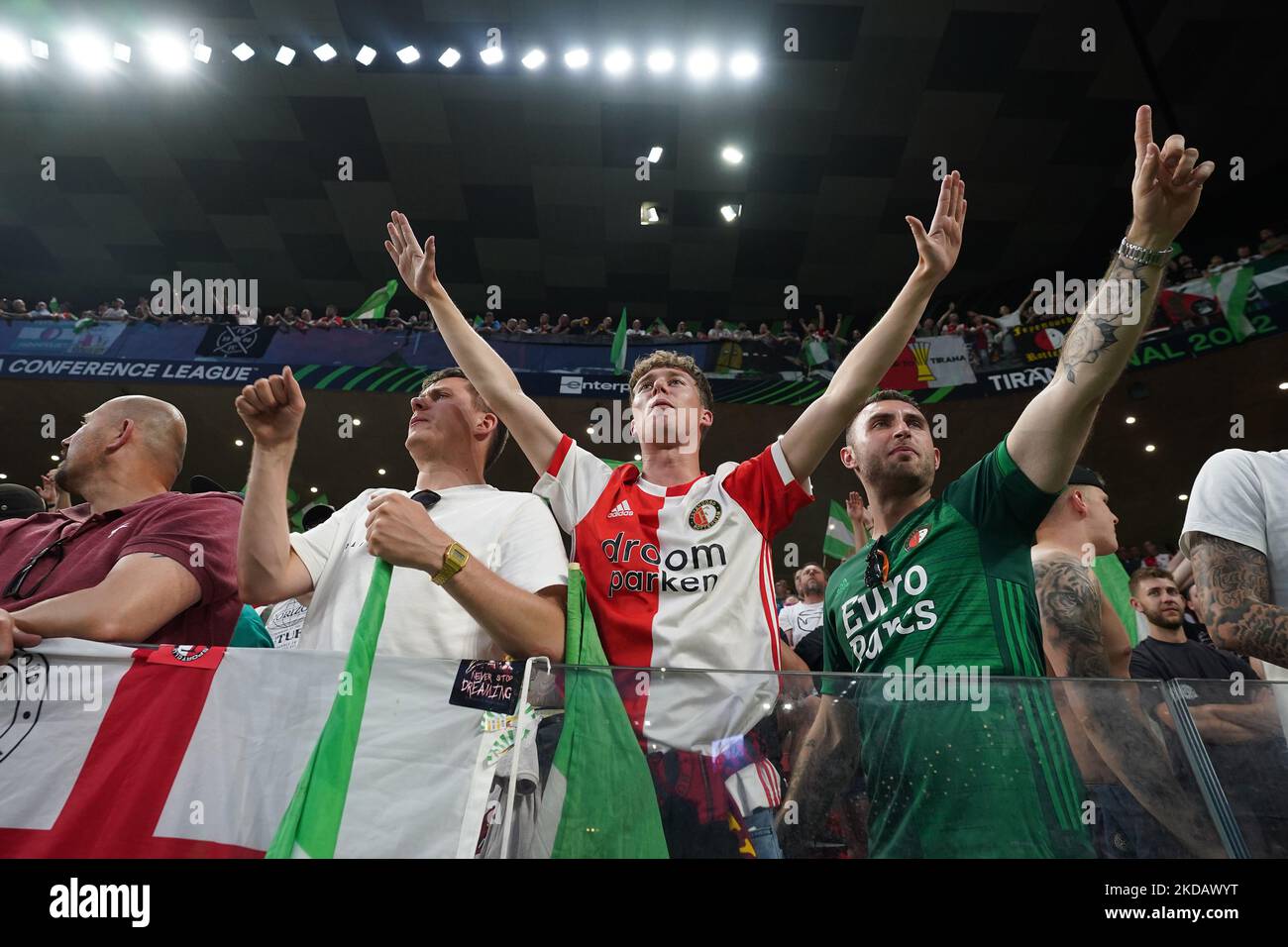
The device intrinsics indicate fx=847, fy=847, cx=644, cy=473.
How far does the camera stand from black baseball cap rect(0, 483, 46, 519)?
116 inches

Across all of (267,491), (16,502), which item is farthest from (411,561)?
(16,502)

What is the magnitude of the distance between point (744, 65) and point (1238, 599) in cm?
907

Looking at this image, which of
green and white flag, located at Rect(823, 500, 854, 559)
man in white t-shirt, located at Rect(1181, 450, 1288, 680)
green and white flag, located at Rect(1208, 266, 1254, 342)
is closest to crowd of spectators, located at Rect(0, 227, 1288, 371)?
green and white flag, located at Rect(1208, 266, 1254, 342)

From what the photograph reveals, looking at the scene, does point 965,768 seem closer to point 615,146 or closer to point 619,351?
point 619,351

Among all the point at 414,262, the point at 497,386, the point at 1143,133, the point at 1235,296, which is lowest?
the point at 497,386

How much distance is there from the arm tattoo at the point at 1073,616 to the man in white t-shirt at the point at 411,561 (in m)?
1.31

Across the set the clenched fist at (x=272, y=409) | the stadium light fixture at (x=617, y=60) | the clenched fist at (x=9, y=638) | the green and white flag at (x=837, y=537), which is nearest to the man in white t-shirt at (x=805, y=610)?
the green and white flag at (x=837, y=537)

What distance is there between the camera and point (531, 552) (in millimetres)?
1844

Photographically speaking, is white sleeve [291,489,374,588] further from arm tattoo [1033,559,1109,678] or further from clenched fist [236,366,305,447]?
arm tattoo [1033,559,1109,678]

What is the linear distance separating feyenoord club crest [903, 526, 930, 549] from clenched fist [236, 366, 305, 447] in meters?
1.41
